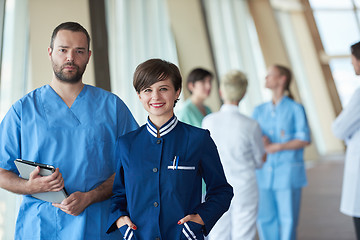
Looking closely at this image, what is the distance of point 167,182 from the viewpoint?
976mm

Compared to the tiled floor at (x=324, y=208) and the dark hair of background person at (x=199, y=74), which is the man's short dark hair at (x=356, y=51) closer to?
the dark hair of background person at (x=199, y=74)

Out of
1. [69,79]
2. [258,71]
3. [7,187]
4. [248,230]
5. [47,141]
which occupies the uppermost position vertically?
[258,71]

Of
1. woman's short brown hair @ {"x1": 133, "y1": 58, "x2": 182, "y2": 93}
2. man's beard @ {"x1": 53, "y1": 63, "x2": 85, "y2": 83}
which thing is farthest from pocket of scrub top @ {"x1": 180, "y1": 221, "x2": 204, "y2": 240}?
man's beard @ {"x1": 53, "y1": 63, "x2": 85, "y2": 83}

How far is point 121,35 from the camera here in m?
1.74

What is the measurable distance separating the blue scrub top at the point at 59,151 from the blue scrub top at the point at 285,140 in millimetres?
1843

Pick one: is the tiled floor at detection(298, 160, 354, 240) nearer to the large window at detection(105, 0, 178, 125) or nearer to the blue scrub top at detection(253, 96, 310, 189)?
the blue scrub top at detection(253, 96, 310, 189)

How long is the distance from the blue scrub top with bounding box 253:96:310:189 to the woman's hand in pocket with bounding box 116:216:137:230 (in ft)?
6.21

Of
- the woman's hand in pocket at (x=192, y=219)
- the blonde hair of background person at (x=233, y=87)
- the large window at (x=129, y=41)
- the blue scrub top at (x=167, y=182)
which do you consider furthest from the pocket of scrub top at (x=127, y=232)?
the blonde hair of background person at (x=233, y=87)

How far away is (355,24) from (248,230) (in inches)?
170

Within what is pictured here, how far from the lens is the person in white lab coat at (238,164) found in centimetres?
207

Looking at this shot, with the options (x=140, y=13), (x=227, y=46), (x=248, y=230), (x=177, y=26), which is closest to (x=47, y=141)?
(x=140, y=13)

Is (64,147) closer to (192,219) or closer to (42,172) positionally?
(42,172)

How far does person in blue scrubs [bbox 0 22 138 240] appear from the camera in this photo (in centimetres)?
104

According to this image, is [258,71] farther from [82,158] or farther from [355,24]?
[82,158]
